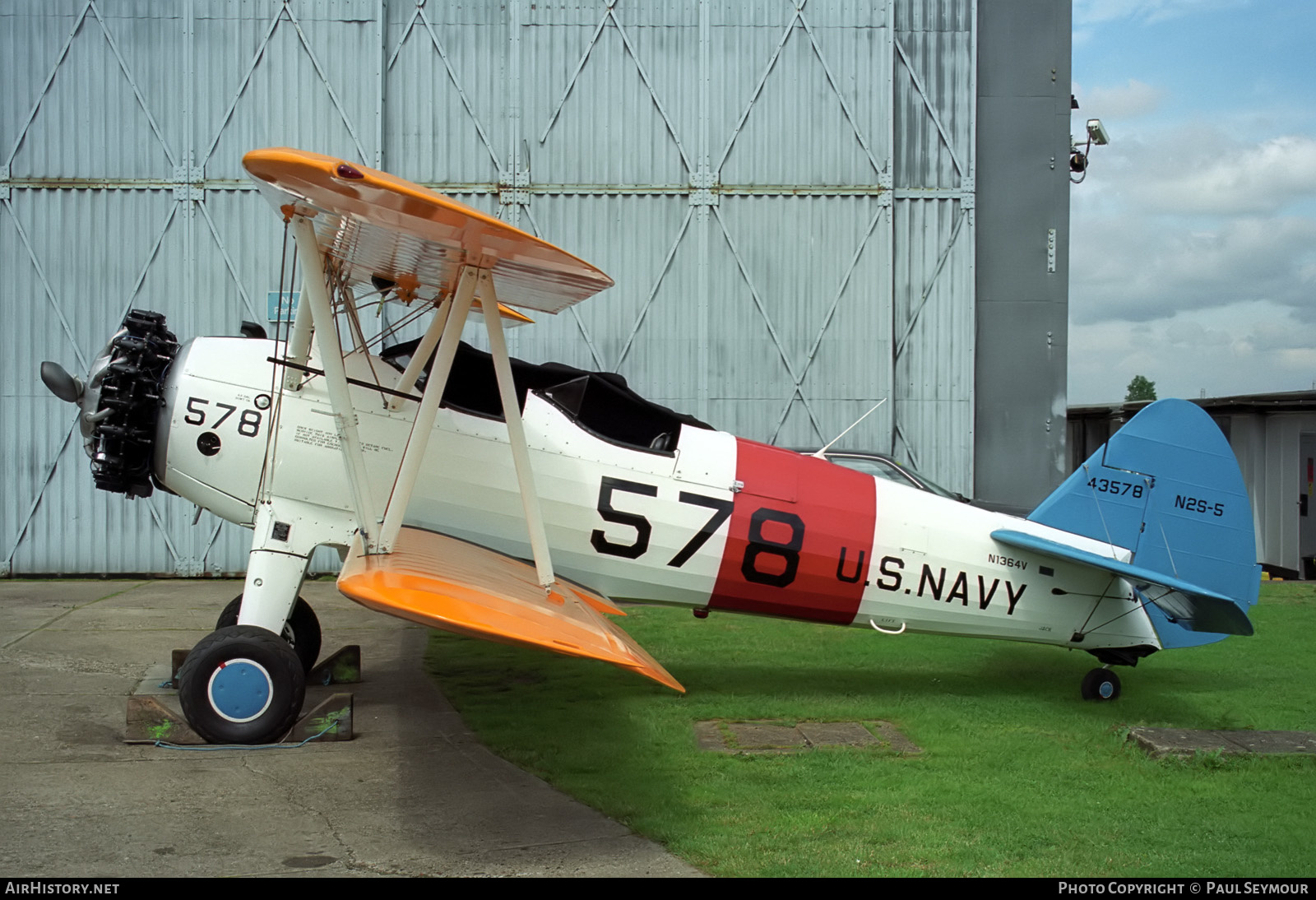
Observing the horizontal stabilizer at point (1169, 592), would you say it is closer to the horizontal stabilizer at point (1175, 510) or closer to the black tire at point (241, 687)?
the horizontal stabilizer at point (1175, 510)

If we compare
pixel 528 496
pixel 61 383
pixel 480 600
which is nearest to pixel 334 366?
pixel 528 496

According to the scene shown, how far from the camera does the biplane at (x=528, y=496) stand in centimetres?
542

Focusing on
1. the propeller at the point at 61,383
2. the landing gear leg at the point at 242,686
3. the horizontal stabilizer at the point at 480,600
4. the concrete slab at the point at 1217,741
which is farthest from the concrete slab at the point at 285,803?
the concrete slab at the point at 1217,741

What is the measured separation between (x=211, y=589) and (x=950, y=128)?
38.2 ft

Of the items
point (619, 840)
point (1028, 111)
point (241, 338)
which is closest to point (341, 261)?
point (241, 338)

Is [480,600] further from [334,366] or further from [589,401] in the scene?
[589,401]

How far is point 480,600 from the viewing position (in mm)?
4656

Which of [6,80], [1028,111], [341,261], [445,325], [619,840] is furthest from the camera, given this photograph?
[1028,111]

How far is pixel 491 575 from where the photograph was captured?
541 cm

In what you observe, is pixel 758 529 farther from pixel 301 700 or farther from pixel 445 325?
A: pixel 301 700

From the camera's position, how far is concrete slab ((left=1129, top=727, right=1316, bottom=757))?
594 centimetres

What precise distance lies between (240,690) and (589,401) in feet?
9.02

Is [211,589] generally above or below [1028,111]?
below

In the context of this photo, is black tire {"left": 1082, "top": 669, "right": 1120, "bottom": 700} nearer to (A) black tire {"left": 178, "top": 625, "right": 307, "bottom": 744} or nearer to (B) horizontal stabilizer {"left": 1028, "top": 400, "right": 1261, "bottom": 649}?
(B) horizontal stabilizer {"left": 1028, "top": 400, "right": 1261, "bottom": 649}
